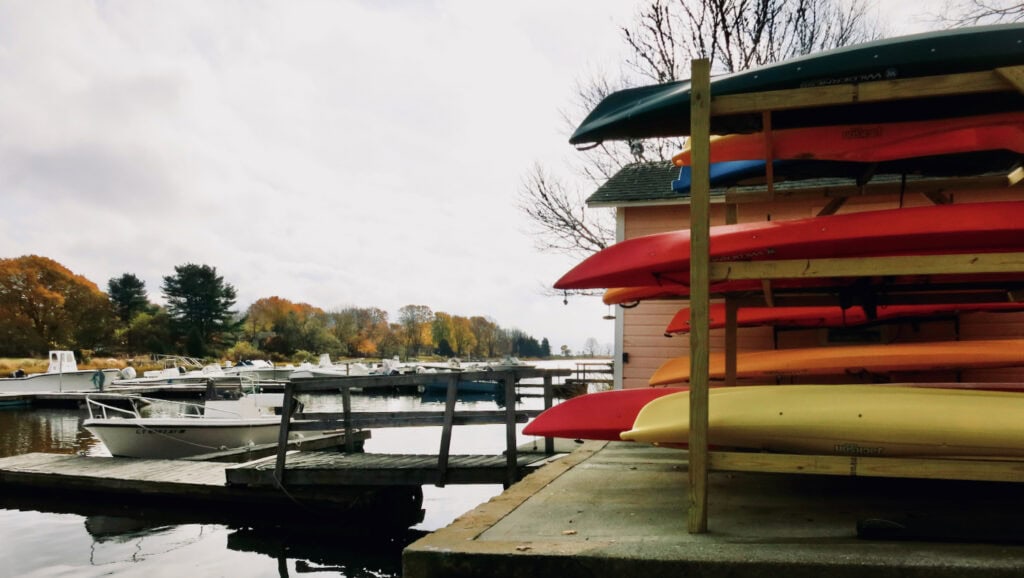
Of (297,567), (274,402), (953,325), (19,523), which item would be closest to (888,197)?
(953,325)

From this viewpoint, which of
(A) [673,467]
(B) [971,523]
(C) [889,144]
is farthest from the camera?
(A) [673,467]

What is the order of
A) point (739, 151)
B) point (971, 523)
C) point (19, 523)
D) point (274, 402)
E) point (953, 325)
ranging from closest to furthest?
point (971, 523)
point (739, 151)
point (953, 325)
point (19, 523)
point (274, 402)

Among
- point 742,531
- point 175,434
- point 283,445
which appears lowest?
point 175,434

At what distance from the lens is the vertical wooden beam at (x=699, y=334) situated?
3.43m

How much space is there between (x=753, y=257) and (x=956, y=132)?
1.77m

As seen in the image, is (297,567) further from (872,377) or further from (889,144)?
(889,144)

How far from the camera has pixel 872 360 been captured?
684 cm

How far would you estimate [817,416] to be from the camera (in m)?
3.77

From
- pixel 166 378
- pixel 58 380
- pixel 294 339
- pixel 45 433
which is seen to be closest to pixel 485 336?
pixel 294 339

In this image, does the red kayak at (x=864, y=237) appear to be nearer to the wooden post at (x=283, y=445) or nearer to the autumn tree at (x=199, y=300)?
the wooden post at (x=283, y=445)

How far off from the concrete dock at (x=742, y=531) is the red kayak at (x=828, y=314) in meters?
2.67

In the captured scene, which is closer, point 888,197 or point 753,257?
point 753,257

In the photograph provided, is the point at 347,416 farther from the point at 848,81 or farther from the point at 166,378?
the point at 166,378

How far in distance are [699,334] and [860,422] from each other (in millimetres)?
1040
